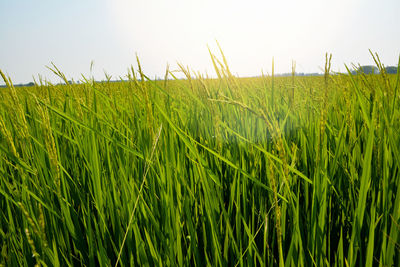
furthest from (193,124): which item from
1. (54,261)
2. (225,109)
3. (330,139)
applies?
(54,261)

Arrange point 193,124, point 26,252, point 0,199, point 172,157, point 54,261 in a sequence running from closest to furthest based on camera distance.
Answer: point 54,261, point 26,252, point 172,157, point 0,199, point 193,124

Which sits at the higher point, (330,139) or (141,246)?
(330,139)

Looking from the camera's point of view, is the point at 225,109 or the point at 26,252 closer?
the point at 26,252

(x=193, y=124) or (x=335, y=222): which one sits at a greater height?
(x=193, y=124)

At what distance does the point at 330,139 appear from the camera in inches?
38.9

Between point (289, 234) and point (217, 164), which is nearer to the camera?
point (289, 234)

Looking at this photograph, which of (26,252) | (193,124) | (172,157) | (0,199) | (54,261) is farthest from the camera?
(193,124)

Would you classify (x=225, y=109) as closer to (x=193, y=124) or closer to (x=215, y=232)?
(x=193, y=124)

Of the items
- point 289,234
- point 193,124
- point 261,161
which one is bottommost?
point 289,234

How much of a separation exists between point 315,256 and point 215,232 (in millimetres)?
226

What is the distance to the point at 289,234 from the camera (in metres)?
0.69

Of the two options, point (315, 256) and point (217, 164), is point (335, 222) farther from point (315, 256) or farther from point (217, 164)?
point (217, 164)

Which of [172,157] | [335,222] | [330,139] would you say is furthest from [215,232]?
[330,139]

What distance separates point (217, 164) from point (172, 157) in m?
0.17
